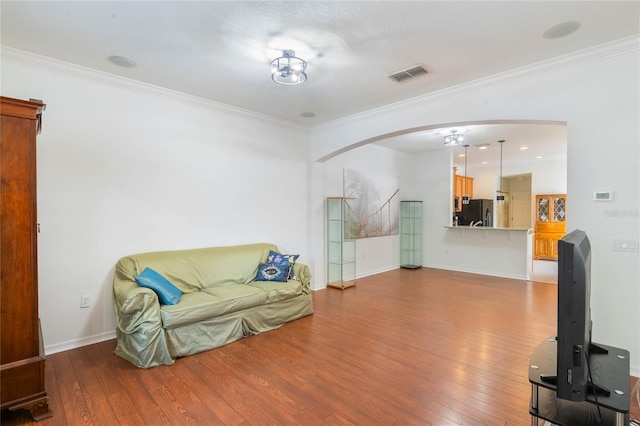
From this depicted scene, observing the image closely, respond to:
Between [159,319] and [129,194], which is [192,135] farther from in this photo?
[159,319]

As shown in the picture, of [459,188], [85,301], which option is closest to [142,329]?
[85,301]

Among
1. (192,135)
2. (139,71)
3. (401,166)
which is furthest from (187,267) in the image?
(401,166)

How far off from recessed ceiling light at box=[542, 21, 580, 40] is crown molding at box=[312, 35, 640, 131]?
0.42 meters

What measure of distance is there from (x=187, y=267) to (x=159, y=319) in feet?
2.88

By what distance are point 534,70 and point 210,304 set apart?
3.86 m

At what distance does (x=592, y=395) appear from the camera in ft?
4.23

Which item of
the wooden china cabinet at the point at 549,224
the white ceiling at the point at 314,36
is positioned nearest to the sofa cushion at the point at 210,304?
the white ceiling at the point at 314,36

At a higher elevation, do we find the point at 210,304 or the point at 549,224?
the point at 549,224

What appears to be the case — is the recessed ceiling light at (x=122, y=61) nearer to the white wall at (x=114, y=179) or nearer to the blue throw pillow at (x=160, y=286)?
the white wall at (x=114, y=179)

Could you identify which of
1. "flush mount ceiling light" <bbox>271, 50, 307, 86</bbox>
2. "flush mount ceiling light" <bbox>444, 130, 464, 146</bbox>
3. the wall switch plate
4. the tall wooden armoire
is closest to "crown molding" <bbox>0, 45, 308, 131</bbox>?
the tall wooden armoire

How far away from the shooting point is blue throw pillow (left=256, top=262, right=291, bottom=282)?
3951mm

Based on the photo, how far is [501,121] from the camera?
3289 millimetres

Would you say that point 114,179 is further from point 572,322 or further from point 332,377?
point 572,322

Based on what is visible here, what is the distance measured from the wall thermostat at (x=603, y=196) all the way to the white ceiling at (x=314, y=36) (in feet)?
4.08
